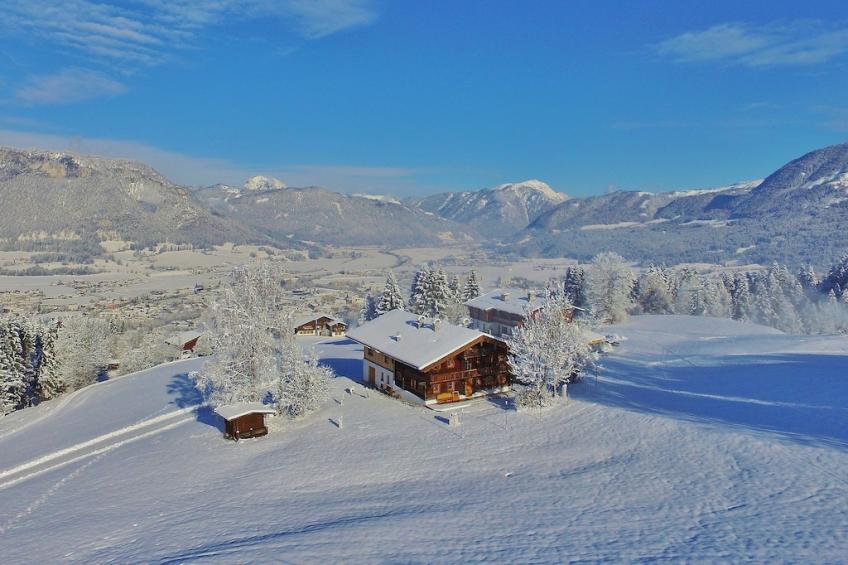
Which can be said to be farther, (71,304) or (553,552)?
(71,304)

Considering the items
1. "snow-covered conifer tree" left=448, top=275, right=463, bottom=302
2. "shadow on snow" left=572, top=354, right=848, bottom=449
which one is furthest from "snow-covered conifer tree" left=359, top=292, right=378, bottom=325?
"shadow on snow" left=572, top=354, right=848, bottom=449

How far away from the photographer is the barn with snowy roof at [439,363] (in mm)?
35969

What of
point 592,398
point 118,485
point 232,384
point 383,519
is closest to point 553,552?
point 383,519

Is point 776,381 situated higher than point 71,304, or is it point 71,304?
point 71,304

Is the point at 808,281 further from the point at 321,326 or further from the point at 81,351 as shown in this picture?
the point at 81,351

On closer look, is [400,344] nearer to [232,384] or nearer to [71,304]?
[232,384]

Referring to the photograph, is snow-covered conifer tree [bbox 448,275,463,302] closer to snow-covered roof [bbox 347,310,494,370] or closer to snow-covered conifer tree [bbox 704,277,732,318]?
snow-covered roof [bbox 347,310,494,370]

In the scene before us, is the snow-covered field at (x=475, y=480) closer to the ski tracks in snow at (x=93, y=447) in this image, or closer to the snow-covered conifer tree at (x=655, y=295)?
the ski tracks in snow at (x=93, y=447)

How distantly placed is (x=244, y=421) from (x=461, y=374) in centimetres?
1378

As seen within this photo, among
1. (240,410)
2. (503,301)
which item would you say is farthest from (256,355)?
(503,301)

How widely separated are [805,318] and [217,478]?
3092 inches

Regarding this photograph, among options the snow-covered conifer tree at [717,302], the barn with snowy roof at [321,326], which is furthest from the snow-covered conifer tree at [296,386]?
the snow-covered conifer tree at [717,302]

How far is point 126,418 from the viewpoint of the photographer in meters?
41.5

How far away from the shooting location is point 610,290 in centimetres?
7456
